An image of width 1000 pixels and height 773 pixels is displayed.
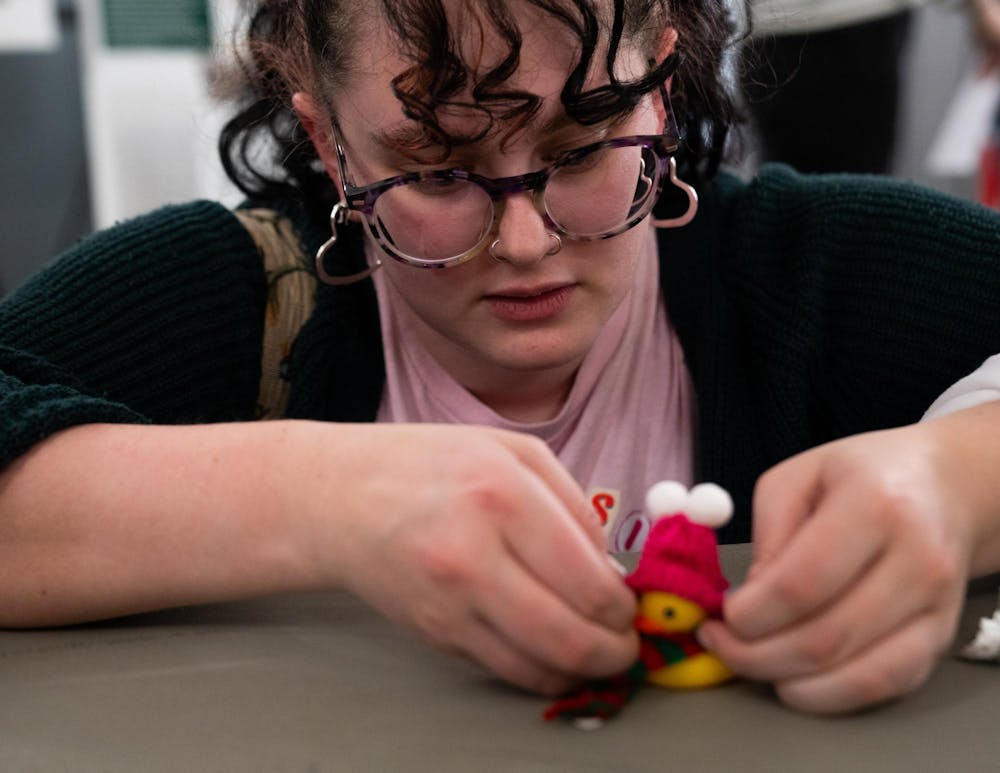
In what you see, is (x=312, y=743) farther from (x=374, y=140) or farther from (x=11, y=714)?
(x=374, y=140)

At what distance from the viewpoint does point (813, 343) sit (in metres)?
1.14

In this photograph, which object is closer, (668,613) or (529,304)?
(668,613)

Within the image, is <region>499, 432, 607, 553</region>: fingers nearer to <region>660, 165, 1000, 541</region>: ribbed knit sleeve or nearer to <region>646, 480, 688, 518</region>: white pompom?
<region>646, 480, 688, 518</region>: white pompom

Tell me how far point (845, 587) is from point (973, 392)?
0.34 m

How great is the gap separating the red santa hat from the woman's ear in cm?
49

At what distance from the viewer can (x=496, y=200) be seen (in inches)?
37.5

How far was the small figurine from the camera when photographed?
0.70m

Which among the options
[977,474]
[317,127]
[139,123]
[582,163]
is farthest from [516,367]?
[139,123]

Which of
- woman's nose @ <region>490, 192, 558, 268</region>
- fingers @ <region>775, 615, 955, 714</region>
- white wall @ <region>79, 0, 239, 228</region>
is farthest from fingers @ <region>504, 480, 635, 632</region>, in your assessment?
white wall @ <region>79, 0, 239, 228</region>

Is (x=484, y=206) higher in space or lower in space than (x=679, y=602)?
higher

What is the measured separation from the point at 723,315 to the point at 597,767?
661 millimetres

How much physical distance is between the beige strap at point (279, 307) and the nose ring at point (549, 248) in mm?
308

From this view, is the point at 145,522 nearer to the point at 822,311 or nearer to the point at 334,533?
the point at 334,533

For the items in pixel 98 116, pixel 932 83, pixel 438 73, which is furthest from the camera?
pixel 932 83
